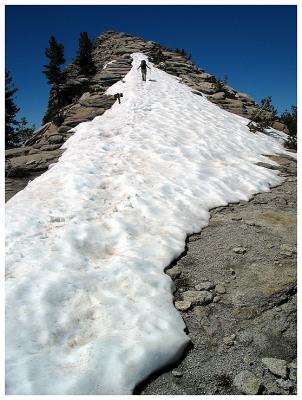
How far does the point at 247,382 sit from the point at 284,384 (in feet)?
1.27

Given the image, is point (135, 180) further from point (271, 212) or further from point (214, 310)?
point (214, 310)

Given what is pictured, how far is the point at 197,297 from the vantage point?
183 inches

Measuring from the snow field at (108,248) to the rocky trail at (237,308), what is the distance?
9.5 inches

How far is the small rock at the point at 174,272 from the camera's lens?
5119 millimetres

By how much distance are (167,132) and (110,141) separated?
2.31 m

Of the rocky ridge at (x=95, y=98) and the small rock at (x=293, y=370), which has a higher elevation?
the rocky ridge at (x=95, y=98)

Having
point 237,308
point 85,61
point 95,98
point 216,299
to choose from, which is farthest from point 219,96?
point 237,308

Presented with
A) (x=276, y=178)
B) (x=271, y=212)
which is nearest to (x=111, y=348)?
(x=271, y=212)

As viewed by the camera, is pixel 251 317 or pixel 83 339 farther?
pixel 251 317

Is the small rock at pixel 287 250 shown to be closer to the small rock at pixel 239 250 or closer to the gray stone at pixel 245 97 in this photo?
the small rock at pixel 239 250

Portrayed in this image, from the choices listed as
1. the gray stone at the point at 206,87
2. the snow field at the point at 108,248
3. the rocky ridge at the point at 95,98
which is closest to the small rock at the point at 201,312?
the snow field at the point at 108,248

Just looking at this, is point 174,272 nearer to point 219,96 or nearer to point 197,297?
point 197,297

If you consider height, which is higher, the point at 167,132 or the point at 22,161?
the point at 167,132

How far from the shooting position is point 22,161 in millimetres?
11273
